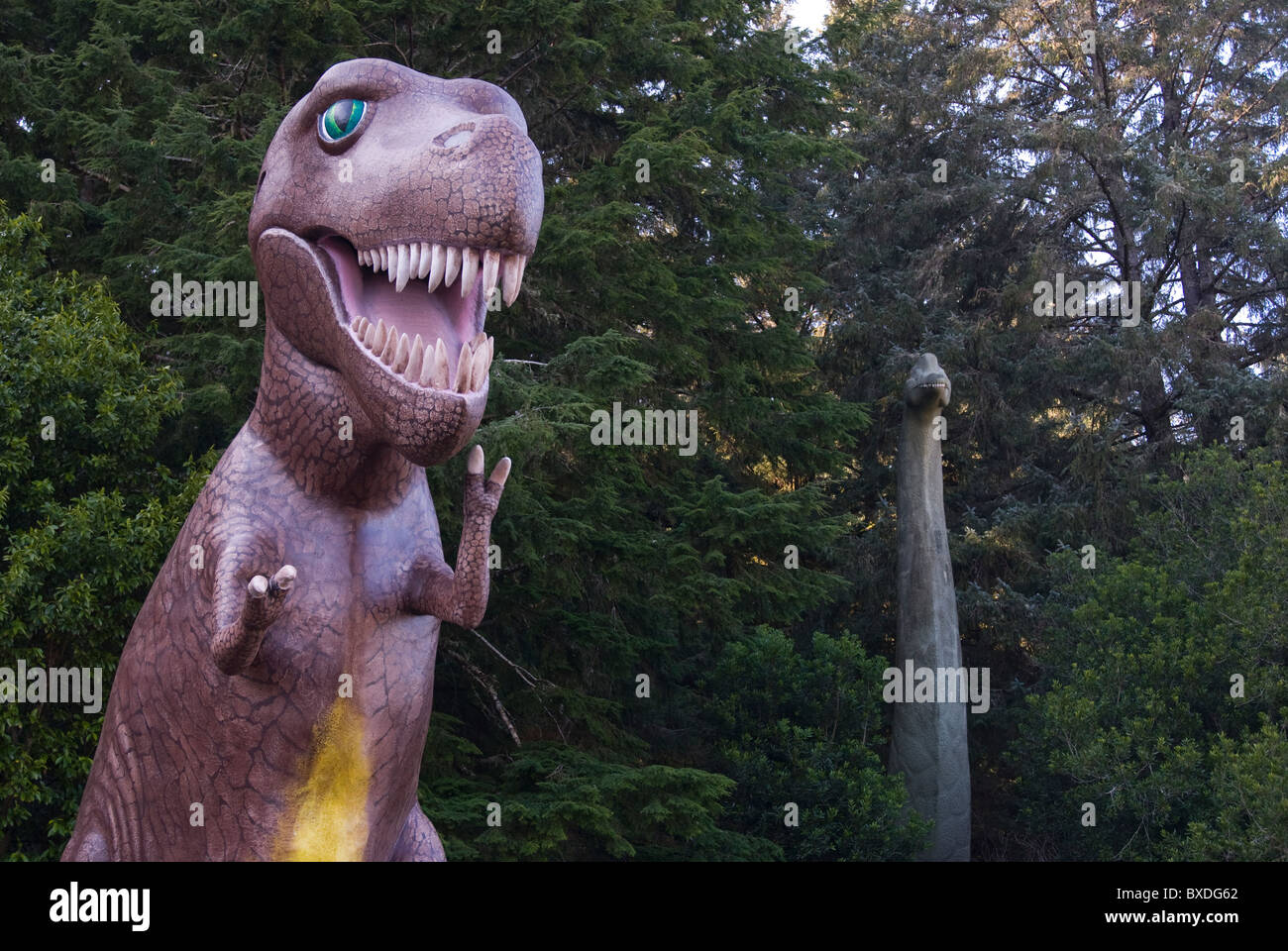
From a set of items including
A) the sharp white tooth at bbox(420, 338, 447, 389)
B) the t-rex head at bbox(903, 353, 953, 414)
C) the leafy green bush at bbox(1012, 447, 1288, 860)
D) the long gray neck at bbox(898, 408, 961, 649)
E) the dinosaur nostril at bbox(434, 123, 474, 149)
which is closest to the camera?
the sharp white tooth at bbox(420, 338, 447, 389)

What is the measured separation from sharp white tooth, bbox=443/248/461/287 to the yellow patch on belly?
116 cm

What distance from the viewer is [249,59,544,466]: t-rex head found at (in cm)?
322

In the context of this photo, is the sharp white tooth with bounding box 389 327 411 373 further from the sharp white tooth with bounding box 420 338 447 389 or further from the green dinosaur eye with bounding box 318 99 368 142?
the green dinosaur eye with bounding box 318 99 368 142

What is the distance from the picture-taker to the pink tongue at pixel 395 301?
338 cm

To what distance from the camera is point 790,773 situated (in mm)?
12734

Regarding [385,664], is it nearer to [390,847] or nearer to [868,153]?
[390,847]

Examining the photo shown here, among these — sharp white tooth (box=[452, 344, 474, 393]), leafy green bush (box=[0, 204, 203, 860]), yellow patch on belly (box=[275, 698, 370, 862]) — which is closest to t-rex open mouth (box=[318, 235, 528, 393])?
sharp white tooth (box=[452, 344, 474, 393])

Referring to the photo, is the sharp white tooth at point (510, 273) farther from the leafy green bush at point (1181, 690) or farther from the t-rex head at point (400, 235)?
the leafy green bush at point (1181, 690)

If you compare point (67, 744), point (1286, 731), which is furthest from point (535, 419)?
point (1286, 731)

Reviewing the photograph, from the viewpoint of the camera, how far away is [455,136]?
3.35 m

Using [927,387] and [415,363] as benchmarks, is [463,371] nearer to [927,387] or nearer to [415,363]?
[415,363]

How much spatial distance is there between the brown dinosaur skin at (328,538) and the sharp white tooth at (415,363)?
0.11 ft

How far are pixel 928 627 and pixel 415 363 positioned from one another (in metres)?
10.8

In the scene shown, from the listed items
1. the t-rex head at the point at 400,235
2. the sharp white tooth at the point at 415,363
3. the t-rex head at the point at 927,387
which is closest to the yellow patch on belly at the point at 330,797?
the t-rex head at the point at 400,235
